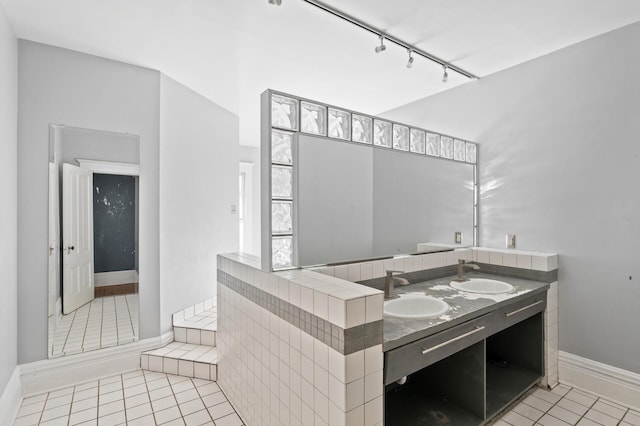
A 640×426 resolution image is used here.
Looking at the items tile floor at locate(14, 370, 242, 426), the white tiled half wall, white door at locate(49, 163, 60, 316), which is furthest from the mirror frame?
white door at locate(49, 163, 60, 316)

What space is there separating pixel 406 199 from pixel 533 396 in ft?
5.37

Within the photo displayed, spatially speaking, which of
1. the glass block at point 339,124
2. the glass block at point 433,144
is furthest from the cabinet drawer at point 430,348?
the glass block at point 433,144

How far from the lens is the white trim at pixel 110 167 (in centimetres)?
252

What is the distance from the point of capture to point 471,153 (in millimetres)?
2893

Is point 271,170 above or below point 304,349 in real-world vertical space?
above

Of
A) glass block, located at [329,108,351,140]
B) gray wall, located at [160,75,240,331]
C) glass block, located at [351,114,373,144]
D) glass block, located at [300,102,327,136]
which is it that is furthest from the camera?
gray wall, located at [160,75,240,331]

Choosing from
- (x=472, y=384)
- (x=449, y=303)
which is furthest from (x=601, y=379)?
(x=449, y=303)

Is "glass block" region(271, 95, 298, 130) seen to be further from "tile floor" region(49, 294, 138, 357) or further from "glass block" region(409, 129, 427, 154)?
"tile floor" region(49, 294, 138, 357)

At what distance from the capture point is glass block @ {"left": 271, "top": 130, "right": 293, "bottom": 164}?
1.74 m

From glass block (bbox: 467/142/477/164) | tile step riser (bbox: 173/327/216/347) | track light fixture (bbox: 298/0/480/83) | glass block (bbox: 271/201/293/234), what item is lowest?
tile step riser (bbox: 173/327/216/347)

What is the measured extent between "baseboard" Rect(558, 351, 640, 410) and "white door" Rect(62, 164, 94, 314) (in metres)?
3.73

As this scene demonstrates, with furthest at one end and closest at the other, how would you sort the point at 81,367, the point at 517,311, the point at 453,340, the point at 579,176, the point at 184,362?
the point at 184,362, the point at 81,367, the point at 579,176, the point at 517,311, the point at 453,340

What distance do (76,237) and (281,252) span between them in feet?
6.07

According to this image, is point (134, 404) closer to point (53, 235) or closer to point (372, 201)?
point (53, 235)
